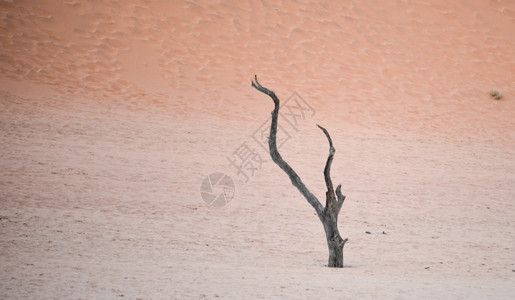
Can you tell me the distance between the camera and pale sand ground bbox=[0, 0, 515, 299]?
5434 mm

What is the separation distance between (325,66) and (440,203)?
29.2 ft

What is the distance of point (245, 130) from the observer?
13.4m

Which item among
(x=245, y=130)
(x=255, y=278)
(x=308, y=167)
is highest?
(x=255, y=278)

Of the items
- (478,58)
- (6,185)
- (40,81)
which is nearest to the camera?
(6,185)

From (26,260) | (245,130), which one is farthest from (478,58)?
(26,260)

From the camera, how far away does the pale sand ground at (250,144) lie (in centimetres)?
543

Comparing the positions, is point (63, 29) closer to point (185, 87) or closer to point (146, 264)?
point (185, 87)

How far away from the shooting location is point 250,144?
12438 mm

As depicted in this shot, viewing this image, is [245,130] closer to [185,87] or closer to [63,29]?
[185,87]

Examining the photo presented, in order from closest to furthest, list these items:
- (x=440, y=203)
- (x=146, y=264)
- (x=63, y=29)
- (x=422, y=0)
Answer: (x=146, y=264) → (x=440, y=203) → (x=63, y=29) → (x=422, y=0)

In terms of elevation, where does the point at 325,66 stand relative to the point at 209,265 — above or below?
below

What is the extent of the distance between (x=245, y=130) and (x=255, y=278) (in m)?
8.47

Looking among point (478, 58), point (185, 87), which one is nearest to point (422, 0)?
point (478, 58)

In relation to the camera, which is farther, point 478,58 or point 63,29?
point 478,58
